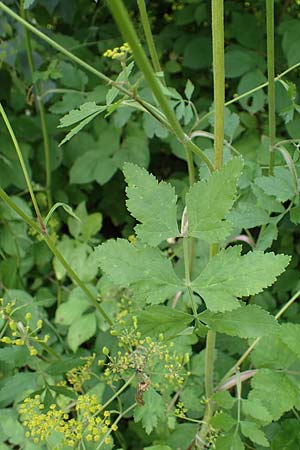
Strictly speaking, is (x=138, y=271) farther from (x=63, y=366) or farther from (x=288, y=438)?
(x=288, y=438)

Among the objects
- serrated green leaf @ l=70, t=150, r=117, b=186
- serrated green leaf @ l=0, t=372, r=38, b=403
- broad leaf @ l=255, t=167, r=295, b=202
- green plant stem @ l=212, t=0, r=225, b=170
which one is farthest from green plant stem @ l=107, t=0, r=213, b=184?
serrated green leaf @ l=70, t=150, r=117, b=186

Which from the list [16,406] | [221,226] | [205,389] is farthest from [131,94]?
[16,406]

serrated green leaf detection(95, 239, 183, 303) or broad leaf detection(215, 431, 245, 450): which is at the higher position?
serrated green leaf detection(95, 239, 183, 303)

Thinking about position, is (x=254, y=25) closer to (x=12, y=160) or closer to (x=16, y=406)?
(x=12, y=160)

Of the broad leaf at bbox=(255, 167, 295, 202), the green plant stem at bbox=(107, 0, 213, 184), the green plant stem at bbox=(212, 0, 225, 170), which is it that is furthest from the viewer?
the broad leaf at bbox=(255, 167, 295, 202)

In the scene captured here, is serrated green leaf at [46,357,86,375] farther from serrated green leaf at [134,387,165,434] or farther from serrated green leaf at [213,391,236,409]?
serrated green leaf at [213,391,236,409]
